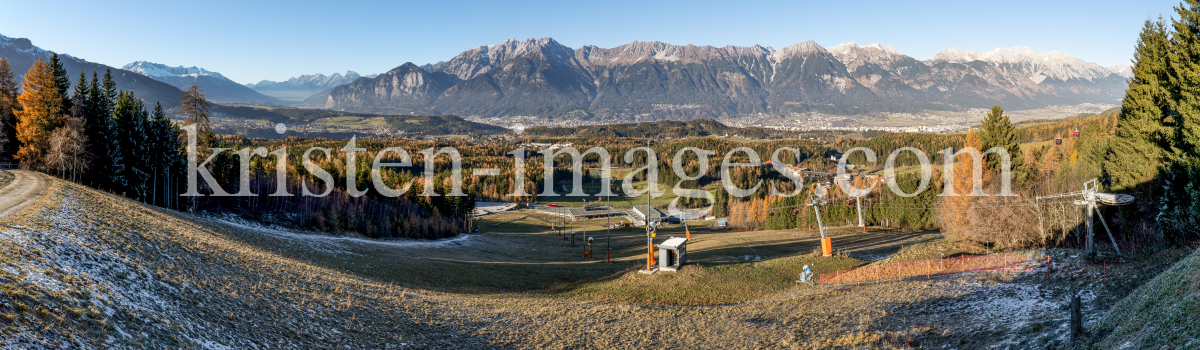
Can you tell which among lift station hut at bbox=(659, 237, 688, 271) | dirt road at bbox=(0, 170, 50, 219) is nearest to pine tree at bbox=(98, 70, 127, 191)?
dirt road at bbox=(0, 170, 50, 219)

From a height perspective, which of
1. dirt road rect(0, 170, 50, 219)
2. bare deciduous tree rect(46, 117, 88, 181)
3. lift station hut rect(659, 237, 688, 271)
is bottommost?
lift station hut rect(659, 237, 688, 271)

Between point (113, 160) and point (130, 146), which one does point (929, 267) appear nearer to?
point (113, 160)

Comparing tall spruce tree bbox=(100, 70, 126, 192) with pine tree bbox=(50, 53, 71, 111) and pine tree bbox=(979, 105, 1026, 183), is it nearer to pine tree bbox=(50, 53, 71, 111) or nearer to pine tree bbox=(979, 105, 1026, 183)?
pine tree bbox=(50, 53, 71, 111)

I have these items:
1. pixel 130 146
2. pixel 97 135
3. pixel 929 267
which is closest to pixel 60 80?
pixel 97 135

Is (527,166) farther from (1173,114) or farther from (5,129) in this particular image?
(1173,114)

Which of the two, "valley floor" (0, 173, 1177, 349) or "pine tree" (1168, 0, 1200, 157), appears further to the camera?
"pine tree" (1168, 0, 1200, 157)

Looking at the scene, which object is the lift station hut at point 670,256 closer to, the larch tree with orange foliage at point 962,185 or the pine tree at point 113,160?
the larch tree with orange foliage at point 962,185
